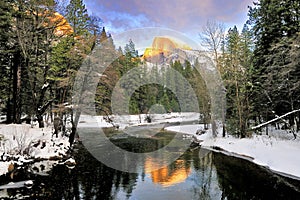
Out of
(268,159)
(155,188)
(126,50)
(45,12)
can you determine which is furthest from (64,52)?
(126,50)

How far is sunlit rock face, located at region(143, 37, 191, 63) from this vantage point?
51744 mm

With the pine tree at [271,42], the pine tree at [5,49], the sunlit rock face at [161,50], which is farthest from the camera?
the sunlit rock face at [161,50]

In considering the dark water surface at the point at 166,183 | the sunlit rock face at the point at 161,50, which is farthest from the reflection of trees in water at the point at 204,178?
the sunlit rock face at the point at 161,50

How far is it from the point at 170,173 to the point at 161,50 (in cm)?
6112

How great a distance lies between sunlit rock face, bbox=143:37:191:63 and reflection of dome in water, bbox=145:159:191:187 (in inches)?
1247

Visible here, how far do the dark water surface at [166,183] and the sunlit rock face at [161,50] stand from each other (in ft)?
106

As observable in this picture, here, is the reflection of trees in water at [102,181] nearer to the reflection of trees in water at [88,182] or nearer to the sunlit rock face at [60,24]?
the reflection of trees in water at [88,182]

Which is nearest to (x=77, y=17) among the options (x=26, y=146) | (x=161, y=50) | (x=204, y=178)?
(x=26, y=146)

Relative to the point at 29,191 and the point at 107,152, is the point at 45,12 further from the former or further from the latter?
the point at 29,191

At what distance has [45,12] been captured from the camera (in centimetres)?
2050

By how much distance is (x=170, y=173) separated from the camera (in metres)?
13.1

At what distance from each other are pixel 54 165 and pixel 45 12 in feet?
40.7

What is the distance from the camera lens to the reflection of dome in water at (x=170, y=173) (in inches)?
468

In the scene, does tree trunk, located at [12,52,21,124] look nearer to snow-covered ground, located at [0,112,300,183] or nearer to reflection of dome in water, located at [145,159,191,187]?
snow-covered ground, located at [0,112,300,183]
